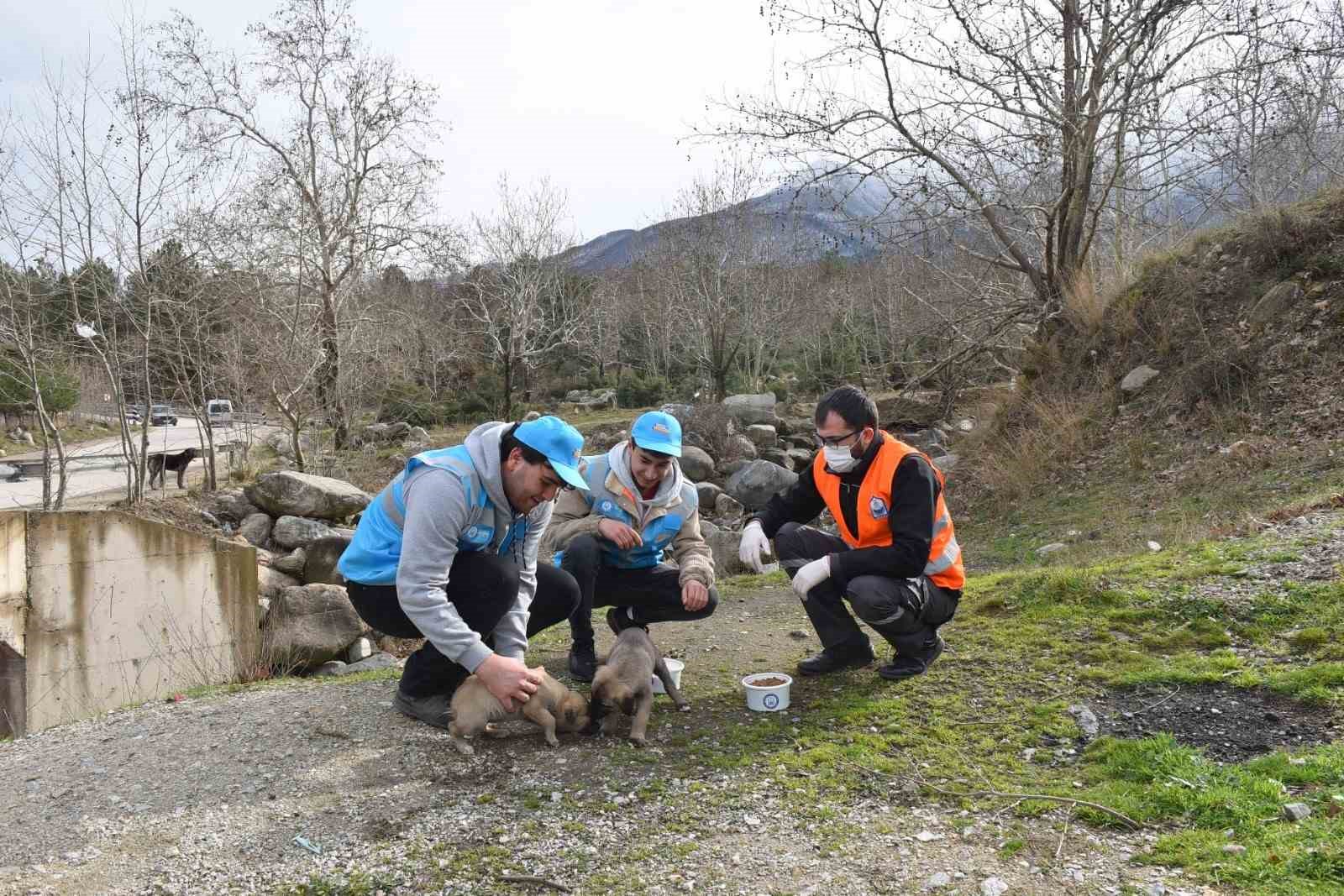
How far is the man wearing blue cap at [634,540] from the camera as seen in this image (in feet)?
14.4

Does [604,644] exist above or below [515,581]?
below

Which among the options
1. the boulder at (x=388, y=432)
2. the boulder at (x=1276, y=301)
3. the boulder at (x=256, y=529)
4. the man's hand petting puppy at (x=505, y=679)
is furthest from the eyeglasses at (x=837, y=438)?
the boulder at (x=388, y=432)

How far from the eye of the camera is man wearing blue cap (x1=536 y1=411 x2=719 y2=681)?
4.38 metres

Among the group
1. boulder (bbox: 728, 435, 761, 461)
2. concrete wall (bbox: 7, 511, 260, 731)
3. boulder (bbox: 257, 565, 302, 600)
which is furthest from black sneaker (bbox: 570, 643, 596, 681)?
boulder (bbox: 728, 435, 761, 461)

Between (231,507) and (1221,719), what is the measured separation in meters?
12.2

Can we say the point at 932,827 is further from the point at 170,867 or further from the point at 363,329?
the point at 363,329

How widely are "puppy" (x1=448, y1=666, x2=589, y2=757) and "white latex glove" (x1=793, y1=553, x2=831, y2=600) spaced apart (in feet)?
3.72

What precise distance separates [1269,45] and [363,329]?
16.9 meters

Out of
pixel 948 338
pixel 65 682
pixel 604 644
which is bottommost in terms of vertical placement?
pixel 65 682

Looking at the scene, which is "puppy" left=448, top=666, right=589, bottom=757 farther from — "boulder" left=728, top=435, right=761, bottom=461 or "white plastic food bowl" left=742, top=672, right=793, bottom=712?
"boulder" left=728, top=435, right=761, bottom=461

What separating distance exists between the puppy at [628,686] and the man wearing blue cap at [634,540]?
0.38 metres

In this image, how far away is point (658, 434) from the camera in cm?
430

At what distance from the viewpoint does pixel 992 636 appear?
4.91 metres

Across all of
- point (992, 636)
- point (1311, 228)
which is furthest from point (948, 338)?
point (992, 636)
